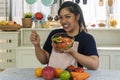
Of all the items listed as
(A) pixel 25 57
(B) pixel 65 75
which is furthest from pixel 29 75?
(A) pixel 25 57

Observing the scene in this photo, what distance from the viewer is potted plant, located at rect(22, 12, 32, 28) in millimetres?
3795

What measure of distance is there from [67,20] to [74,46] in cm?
21

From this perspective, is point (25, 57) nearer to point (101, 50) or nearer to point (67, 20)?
point (101, 50)

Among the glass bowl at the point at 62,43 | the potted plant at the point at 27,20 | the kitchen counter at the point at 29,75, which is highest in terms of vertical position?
the potted plant at the point at 27,20

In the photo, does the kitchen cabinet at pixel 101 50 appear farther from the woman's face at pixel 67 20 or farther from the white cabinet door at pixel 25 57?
the woman's face at pixel 67 20

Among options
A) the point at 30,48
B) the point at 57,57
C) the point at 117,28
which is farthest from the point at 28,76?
the point at 117,28

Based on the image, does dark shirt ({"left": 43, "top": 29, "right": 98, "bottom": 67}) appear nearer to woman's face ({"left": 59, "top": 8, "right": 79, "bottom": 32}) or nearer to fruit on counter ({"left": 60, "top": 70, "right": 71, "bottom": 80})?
woman's face ({"left": 59, "top": 8, "right": 79, "bottom": 32})

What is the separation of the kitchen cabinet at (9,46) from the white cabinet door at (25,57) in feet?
0.30

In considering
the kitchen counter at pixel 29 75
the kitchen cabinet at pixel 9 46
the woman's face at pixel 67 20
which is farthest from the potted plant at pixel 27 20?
the kitchen counter at pixel 29 75

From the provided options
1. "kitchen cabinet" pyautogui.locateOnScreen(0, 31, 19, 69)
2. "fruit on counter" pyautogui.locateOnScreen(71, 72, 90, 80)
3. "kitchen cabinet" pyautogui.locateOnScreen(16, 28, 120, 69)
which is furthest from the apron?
"kitchen cabinet" pyautogui.locateOnScreen(0, 31, 19, 69)

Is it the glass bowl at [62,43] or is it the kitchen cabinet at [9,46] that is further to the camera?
the kitchen cabinet at [9,46]

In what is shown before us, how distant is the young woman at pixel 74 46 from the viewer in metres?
1.82

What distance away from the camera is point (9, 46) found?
367 centimetres

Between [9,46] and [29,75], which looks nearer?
[29,75]
